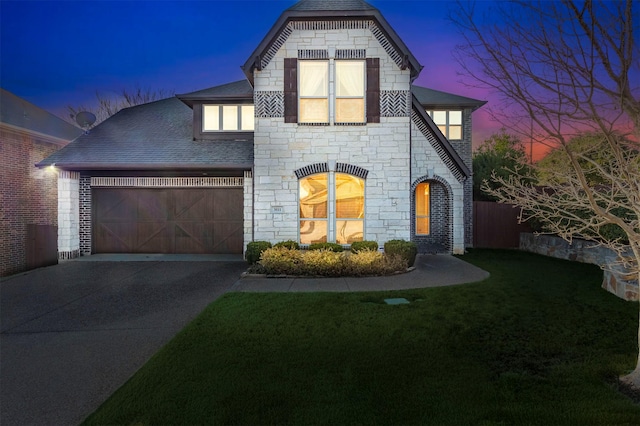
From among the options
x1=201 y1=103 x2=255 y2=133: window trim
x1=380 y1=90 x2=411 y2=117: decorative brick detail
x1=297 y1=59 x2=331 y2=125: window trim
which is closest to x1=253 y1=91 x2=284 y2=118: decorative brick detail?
x1=297 y1=59 x2=331 y2=125: window trim

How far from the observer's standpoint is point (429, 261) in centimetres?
1191

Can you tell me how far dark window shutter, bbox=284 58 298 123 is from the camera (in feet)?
36.4

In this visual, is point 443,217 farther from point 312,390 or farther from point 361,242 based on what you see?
point 312,390

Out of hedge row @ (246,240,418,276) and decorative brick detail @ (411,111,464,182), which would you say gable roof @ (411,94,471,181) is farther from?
hedge row @ (246,240,418,276)

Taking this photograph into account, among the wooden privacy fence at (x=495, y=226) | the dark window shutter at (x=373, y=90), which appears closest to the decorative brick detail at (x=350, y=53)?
the dark window shutter at (x=373, y=90)

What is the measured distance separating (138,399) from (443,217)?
1326cm

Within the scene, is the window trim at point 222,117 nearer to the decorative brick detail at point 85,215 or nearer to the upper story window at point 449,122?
the decorative brick detail at point 85,215

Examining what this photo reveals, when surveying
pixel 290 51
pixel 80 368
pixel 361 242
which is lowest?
pixel 80 368

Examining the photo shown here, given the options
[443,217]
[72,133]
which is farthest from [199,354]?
[72,133]

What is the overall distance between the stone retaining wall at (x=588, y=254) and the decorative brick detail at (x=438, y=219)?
3.73m

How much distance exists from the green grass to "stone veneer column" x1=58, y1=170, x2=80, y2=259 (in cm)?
877

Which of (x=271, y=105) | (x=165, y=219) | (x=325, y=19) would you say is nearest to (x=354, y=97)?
(x=325, y=19)

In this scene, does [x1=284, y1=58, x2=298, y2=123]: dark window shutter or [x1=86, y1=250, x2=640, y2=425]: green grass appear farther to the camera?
[x1=284, y1=58, x2=298, y2=123]: dark window shutter

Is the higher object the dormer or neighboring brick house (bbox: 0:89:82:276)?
the dormer
